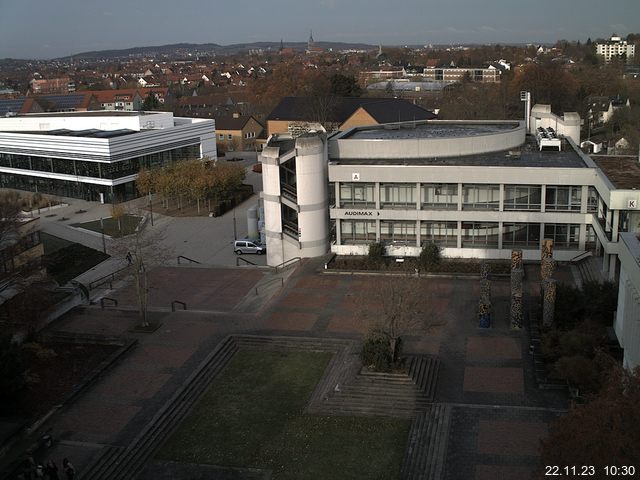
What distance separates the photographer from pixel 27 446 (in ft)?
69.9

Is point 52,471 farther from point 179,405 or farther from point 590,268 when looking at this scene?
point 590,268

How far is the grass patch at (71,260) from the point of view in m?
40.5

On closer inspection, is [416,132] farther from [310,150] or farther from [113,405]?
[113,405]

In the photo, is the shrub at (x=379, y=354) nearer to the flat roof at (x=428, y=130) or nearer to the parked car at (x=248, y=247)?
the parked car at (x=248, y=247)

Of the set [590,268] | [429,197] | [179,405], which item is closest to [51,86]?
[429,197]

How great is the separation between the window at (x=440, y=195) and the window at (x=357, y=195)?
2.84 metres

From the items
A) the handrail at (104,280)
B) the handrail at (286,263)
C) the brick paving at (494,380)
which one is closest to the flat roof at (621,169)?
the brick paving at (494,380)

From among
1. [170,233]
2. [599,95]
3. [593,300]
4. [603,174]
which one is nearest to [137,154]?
[170,233]

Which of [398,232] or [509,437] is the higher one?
[398,232]

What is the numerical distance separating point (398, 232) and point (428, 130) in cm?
1181

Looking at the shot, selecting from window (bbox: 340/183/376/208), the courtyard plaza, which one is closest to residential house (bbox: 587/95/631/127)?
window (bbox: 340/183/376/208)

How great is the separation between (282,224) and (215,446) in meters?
18.9

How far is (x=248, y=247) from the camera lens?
42938mm

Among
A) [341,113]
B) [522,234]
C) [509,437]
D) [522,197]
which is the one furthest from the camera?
[341,113]
